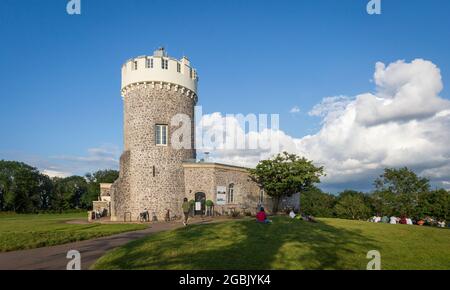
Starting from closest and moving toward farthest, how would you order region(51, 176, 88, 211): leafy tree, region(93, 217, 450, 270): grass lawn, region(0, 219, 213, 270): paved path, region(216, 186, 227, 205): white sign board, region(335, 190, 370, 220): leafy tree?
region(93, 217, 450, 270): grass lawn
region(0, 219, 213, 270): paved path
region(216, 186, 227, 205): white sign board
region(335, 190, 370, 220): leafy tree
region(51, 176, 88, 211): leafy tree

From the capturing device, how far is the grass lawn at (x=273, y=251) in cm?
794

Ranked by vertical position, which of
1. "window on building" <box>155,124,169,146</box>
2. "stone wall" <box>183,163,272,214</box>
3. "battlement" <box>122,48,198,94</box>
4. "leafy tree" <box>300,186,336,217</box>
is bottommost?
"leafy tree" <box>300,186,336,217</box>

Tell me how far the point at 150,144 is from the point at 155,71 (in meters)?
6.08

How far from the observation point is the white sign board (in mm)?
25533

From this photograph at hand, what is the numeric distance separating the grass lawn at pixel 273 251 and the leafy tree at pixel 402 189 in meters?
21.7

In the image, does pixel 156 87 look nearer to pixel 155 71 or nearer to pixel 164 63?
pixel 155 71

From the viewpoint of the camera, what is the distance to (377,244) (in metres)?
11.2

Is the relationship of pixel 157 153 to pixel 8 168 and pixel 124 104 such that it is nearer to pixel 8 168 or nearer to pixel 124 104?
pixel 124 104

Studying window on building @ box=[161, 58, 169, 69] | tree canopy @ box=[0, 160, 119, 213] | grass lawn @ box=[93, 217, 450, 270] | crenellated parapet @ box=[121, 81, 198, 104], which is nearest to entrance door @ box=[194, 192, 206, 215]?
crenellated parapet @ box=[121, 81, 198, 104]

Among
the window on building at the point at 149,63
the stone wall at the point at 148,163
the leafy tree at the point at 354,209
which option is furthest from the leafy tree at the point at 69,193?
the leafy tree at the point at 354,209

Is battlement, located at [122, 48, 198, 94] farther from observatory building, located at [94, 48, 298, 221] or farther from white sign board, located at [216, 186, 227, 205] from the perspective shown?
white sign board, located at [216, 186, 227, 205]

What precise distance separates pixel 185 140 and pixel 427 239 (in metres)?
18.5

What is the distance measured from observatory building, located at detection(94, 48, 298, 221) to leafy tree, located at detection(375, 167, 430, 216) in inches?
800
